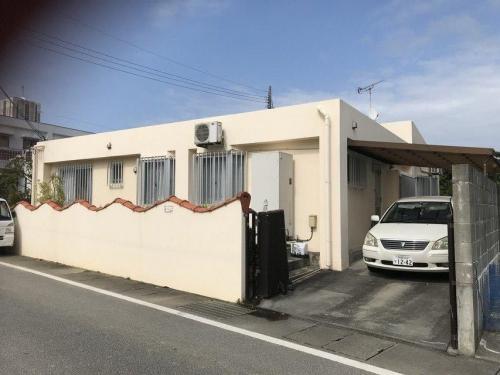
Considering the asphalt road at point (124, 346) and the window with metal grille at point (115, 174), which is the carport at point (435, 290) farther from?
the window with metal grille at point (115, 174)

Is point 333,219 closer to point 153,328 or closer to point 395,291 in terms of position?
point 395,291

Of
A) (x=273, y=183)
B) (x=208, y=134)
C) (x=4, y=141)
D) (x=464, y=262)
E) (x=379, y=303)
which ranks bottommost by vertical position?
(x=379, y=303)

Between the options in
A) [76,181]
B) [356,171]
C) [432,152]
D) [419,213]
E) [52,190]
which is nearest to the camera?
[419,213]

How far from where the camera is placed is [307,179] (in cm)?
1095

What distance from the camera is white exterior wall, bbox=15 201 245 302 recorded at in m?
7.96

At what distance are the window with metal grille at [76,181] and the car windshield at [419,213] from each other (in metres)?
10.2

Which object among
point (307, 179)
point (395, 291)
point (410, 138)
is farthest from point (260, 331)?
point (410, 138)

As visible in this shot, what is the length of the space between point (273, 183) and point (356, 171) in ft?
7.64

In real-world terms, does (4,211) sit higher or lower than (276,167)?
lower

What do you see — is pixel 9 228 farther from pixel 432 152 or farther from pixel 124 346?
pixel 432 152

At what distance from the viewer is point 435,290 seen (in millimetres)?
7934

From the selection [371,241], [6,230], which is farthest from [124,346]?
[6,230]

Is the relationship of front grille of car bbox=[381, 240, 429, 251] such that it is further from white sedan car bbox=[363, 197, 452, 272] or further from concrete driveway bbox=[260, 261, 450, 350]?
concrete driveway bbox=[260, 261, 450, 350]

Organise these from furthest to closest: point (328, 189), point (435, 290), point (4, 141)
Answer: point (4, 141) → point (328, 189) → point (435, 290)
